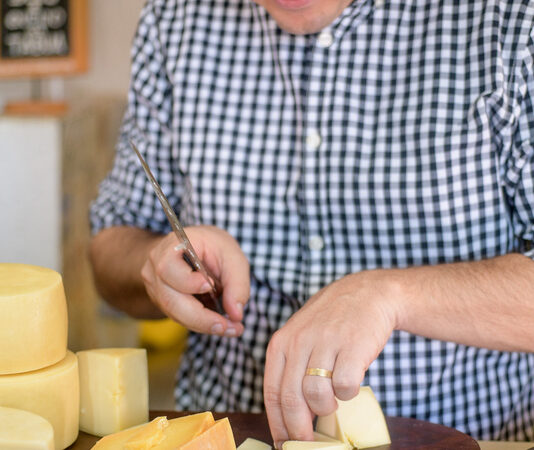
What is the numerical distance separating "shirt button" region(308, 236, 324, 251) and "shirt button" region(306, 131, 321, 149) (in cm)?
13

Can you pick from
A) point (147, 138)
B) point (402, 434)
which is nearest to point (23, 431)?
point (402, 434)

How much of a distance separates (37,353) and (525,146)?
62cm

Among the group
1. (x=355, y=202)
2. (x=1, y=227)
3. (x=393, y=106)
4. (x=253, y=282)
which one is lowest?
(x=1, y=227)

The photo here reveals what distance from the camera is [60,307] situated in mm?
765

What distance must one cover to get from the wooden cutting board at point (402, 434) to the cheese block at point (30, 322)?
12 centimetres

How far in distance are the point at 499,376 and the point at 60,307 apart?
0.61 metres

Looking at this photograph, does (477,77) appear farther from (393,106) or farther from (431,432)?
(431,432)

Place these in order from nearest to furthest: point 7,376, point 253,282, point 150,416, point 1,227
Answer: point 7,376, point 150,416, point 253,282, point 1,227

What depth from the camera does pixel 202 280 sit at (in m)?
0.89

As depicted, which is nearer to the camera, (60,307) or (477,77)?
(60,307)

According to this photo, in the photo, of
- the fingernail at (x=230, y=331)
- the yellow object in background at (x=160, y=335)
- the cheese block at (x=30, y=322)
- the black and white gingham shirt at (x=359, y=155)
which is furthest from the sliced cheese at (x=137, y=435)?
the yellow object in background at (x=160, y=335)

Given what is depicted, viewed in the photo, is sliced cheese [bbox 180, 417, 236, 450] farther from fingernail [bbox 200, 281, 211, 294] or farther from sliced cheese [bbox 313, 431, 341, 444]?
fingernail [bbox 200, 281, 211, 294]

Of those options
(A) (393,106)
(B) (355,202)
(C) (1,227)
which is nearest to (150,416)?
(B) (355,202)

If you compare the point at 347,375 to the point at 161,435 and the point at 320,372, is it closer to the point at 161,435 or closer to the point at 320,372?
the point at 320,372
